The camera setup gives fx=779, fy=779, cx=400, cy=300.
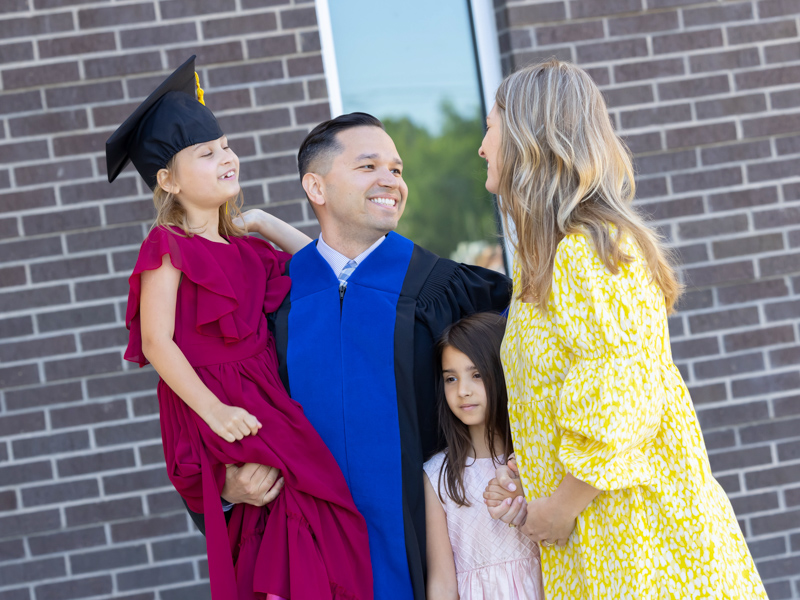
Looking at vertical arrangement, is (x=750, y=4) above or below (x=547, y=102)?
above

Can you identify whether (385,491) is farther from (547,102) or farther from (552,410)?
(547,102)

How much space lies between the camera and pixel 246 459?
2123 millimetres

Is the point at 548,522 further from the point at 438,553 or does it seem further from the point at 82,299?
the point at 82,299

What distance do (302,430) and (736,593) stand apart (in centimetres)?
116

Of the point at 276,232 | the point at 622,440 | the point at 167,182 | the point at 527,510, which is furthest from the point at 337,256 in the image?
the point at 622,440

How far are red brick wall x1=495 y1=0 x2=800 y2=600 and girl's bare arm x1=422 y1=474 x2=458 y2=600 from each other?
1892 mm

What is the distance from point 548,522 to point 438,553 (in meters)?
0.45

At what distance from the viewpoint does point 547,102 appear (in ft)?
6.25

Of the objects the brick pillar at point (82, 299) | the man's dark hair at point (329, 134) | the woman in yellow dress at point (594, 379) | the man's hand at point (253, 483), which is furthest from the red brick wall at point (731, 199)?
the man's hand at point (253, 483)

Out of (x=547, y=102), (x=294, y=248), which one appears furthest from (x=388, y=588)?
(x=547, y=102)

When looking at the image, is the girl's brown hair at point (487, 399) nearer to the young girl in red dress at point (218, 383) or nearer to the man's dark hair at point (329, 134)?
the young girl in red dress at point (218, 383)

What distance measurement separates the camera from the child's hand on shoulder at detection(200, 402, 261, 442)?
208 cm

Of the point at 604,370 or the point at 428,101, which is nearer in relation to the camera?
the point at 604,370

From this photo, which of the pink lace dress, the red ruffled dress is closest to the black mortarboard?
the red ruffled dress
